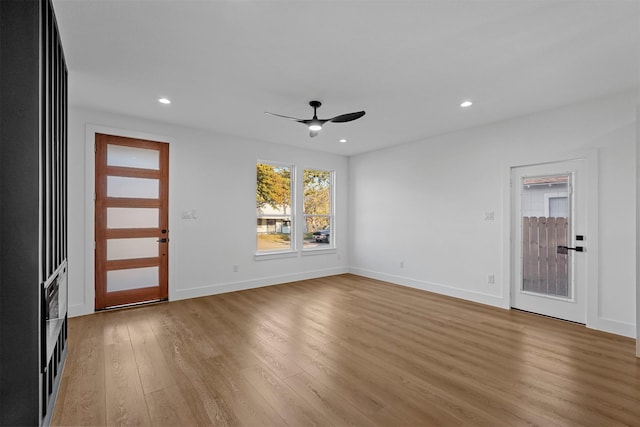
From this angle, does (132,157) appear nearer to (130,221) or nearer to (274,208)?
(130,221)

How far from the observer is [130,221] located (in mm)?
4484

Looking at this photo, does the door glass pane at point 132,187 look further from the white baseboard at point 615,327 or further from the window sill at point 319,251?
the white baseboard at point 615,327

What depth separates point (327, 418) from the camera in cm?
202

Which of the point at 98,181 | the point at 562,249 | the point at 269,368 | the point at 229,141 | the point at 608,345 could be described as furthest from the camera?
the point at 229,141

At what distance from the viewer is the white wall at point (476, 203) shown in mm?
3494

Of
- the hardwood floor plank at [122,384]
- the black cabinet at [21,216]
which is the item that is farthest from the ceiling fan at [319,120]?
the hardwood floor plank at [122,384]

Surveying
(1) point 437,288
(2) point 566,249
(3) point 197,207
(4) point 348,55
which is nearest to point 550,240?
(2) point 566,249

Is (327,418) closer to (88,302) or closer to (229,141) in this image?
(88,302)

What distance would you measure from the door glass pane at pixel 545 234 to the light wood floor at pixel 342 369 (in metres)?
0.50

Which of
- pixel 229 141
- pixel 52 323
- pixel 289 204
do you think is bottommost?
pixel 52 323

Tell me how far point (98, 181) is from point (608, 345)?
6.57m

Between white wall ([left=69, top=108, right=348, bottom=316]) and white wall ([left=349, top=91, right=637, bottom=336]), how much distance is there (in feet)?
5.82

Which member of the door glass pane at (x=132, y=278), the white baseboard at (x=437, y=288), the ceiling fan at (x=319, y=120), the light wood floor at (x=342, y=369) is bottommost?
the light wood floor at (x=342, y=369)

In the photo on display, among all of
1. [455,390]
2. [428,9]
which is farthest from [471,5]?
[455,390]
